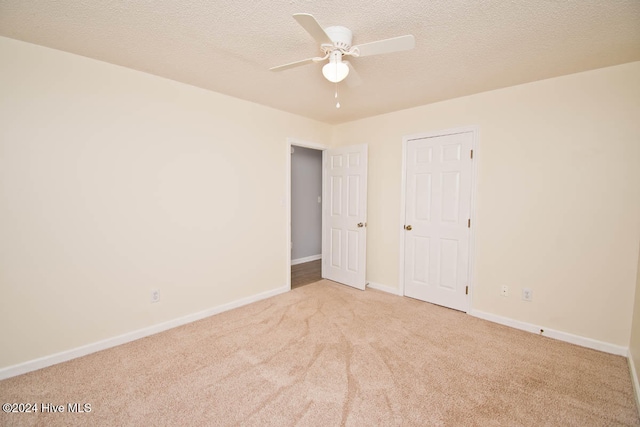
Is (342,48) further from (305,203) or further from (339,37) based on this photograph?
(305,203)

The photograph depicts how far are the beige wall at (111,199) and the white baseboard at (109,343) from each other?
0.05 m

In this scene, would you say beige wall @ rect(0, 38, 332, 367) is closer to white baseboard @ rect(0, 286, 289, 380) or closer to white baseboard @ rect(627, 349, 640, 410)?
white baseboard @ rect(0, 286, 289, 380)

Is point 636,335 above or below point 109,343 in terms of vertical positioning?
above

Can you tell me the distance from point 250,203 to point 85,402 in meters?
2.19

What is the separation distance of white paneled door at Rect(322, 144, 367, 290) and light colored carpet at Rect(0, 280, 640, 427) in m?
1.24

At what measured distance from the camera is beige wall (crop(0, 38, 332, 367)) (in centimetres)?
203

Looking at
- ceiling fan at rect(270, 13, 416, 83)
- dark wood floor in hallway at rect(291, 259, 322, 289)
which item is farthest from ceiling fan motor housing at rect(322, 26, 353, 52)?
dark wood floor in hallway at rect(291, 259, 322, 289)

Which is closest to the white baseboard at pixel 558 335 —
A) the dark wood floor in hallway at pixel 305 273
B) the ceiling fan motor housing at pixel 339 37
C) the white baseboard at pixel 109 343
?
the dark wood floor in hallway at pixel 305 273

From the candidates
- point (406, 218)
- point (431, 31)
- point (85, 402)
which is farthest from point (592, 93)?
point (85, 402)

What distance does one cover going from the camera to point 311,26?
1.40 metres

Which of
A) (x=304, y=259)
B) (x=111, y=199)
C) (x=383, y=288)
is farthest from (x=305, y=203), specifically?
(x=111, y=199)

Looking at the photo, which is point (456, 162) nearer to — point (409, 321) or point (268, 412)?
point (409, 321)

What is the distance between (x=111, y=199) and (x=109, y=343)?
1.24 m

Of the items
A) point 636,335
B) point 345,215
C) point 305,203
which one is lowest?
point 636,335
